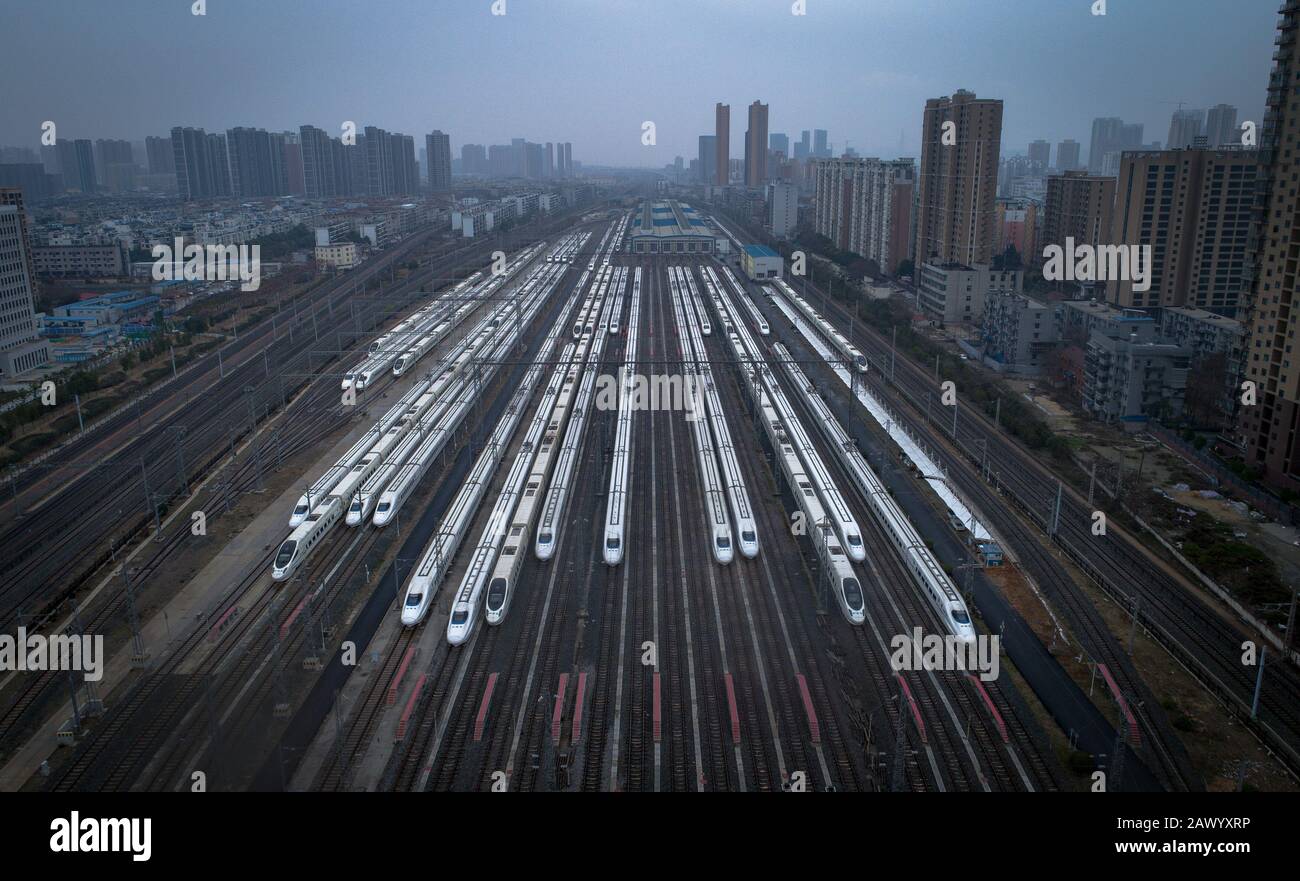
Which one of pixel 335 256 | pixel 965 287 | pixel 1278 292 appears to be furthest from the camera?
pixel 335 256

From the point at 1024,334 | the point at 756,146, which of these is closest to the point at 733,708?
the point at 1024,334

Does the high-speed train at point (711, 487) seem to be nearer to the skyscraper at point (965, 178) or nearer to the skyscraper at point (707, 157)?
the skyscraper at point (965, 178)

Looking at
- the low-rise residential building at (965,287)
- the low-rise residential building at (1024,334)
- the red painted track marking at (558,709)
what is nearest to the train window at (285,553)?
the red painted track marking at (558,709)

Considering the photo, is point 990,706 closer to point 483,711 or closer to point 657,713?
point 657,713

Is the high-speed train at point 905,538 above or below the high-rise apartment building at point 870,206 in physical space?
below

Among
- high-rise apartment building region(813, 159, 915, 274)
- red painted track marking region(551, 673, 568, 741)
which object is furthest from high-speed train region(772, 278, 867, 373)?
red painted track marking region(551, 673, 568, 741)
